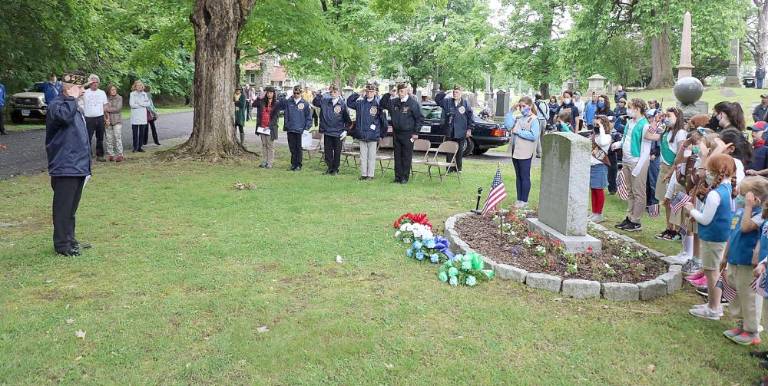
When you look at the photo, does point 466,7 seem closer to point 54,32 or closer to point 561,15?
point 561,15

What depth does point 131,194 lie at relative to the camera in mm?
10586

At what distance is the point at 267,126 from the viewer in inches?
547

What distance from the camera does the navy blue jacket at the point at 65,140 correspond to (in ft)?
21.7

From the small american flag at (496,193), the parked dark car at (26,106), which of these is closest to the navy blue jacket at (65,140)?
the small american flag at (496,193)

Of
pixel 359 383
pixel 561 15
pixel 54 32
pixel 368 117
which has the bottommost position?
pixel 359 383

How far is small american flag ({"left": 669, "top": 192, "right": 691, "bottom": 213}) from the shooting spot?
6385 mm

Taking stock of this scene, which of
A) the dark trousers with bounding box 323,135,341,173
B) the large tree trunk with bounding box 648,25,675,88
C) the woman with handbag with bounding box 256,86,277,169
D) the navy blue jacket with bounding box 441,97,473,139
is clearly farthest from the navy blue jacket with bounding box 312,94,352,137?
the large tree trunk with bounding box 648,25,675,88

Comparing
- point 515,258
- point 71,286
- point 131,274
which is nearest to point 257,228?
point 131,274

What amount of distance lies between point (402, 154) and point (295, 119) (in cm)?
296

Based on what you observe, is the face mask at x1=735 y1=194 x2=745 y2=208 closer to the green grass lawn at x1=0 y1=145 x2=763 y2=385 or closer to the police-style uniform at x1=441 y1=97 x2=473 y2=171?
the green grass lawn at x1=0 y1=145 x2=763 y2=385

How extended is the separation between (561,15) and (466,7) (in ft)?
38.0

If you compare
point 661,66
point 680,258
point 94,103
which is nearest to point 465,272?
point 680,258

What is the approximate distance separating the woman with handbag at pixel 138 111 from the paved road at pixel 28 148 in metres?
0.46

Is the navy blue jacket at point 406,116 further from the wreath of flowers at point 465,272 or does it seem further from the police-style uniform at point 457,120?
the wreath of flowers at point 465,272
